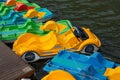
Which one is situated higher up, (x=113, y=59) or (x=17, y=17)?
(x=17, y=17)

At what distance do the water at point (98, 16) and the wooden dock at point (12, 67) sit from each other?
3.07 meters

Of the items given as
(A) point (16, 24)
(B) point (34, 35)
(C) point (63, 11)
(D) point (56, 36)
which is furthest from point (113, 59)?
(C) point (63, 11)

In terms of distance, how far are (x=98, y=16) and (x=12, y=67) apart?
593 centimetres

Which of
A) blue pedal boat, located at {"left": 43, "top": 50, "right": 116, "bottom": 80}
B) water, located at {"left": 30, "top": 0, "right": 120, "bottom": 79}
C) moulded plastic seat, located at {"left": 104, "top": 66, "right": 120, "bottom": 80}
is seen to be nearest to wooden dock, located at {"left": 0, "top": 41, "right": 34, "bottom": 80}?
blue pedal boat, located at {"left": 43, "top": 50, "right": 116, "bottom": 80}

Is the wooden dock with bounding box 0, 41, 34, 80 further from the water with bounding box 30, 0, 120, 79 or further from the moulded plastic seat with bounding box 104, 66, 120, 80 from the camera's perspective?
the water with bounding box 30, 0, 120, 79

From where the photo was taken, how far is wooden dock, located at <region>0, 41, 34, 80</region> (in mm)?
7398

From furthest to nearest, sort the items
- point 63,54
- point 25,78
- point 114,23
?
point 114,23, point 63,54, point 25,78

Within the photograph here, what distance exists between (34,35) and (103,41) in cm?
262

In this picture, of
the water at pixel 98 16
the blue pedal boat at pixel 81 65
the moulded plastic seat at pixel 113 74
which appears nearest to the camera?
the moulded plastic seat at pixel 113 74

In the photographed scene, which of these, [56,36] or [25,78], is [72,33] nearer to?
[56,36]

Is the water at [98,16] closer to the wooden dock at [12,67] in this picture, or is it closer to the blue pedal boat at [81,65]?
the blue pedal boat at [81,65]

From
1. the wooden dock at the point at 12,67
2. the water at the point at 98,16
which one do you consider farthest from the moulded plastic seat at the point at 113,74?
the wooden dock at the point at 12,67

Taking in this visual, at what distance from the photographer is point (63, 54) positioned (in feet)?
27.4

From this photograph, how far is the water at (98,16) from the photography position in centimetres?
1014
